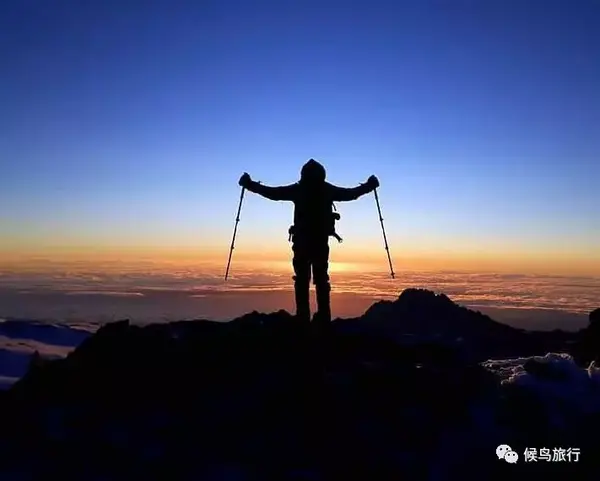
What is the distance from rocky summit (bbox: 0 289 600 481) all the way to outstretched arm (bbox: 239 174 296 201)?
3.01 meters

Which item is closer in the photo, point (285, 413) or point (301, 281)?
point (285, 413)

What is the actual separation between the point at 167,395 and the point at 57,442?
247 centimetres

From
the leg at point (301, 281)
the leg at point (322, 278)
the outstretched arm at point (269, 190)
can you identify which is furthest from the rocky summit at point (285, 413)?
the outstretched arm at point (269, 190)

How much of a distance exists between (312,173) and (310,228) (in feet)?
4.09

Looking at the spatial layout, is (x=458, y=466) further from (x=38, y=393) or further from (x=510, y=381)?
(x=38, y=393)

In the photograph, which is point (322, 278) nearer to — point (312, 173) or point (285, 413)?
point (312, 173)

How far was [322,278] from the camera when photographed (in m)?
14.2

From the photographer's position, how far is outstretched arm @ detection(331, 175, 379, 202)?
14633 mm

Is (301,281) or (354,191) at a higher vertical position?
(354,191)

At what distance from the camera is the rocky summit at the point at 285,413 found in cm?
1179

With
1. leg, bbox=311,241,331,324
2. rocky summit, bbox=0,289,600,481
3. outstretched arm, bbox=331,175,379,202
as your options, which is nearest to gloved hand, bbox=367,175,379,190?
outstretched arm, bbox=331,175,379,202

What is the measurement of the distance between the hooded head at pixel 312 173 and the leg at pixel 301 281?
4.96 ft

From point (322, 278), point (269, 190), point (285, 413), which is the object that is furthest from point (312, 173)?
point (285, 413)

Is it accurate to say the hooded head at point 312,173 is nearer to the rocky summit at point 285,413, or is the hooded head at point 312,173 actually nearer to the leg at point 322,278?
the leg at point 322,278
